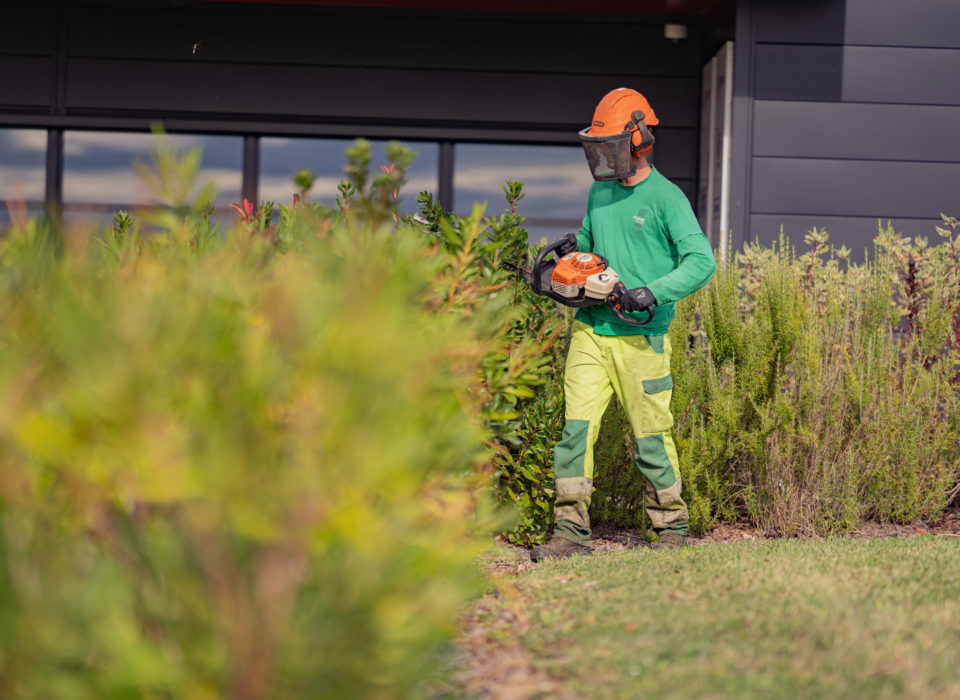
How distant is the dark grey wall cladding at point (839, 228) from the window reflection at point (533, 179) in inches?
69.0

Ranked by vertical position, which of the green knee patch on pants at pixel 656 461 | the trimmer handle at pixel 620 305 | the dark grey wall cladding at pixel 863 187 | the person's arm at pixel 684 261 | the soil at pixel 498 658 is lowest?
the soil at pixel 498 658

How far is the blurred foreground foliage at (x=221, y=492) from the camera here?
4.15ft

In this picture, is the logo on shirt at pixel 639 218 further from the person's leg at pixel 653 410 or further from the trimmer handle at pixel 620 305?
→ the person's leg at pixel 653 410

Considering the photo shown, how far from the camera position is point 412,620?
1.38 metres

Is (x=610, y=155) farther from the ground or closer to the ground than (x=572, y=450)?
farther from the ground

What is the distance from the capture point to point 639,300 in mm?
3492

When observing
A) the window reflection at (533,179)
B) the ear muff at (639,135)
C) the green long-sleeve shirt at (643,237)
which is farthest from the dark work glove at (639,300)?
the window reflection at (533,179)

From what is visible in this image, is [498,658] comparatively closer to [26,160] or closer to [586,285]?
[586,285]

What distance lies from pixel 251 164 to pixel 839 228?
4.90 metres

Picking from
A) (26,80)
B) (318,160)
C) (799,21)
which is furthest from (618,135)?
(26,80)

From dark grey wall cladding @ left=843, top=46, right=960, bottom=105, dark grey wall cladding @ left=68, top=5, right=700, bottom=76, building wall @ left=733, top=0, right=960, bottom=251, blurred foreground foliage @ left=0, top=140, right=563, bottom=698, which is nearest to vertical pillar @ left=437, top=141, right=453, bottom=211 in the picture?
dark grey wall cladding @ left=68, top=5, right=700, bottom=76

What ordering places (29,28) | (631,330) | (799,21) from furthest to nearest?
(29,28), (799,21), (631,330)

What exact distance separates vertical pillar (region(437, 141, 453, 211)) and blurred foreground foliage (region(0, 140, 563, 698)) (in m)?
6.26

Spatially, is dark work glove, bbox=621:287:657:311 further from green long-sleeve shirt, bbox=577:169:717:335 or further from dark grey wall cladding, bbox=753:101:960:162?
dark grey wall cladding, bbox=753:101:960:162
